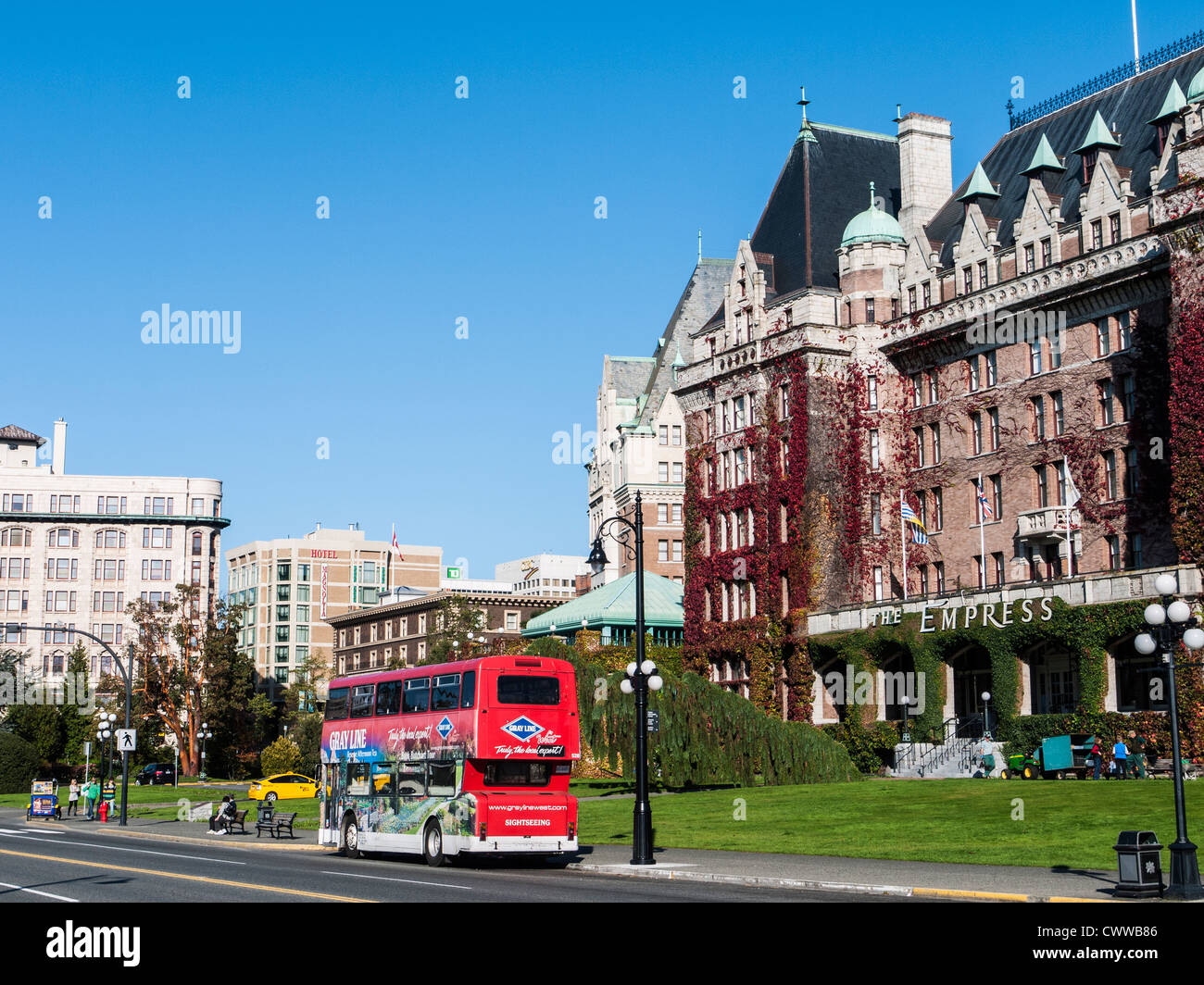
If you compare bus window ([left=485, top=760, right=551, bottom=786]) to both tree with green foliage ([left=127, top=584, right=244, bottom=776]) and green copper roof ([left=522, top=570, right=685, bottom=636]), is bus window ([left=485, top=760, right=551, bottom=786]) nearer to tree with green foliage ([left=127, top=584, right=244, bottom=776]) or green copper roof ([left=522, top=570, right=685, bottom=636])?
green copper roof ([left=522, top=570, right=685, bottom=636])

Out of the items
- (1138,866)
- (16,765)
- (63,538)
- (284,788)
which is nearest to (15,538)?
(63,538)

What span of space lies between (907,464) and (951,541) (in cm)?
474

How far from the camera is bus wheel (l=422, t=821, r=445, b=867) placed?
3244 cm

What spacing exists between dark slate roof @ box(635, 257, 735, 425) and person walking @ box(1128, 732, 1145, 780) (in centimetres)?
6367

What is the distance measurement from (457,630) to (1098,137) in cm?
6302

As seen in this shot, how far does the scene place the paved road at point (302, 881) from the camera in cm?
2195

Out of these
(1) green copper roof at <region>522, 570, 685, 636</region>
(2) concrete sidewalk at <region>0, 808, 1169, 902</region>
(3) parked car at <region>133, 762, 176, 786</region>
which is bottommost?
(3) parked car at <region>133, 762, 176, 786</region>

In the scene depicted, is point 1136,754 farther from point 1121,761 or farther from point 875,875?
point 875,875

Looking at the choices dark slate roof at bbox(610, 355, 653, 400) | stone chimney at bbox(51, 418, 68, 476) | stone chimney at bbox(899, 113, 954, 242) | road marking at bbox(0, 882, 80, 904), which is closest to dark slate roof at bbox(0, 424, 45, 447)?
stone chimney at bbox(51, 418, 68, 476)

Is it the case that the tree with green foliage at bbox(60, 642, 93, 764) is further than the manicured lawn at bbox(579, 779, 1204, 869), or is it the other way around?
the tree with green foliage at bbox(60, 642, 93, 764)

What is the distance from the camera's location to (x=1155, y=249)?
55938 millimetres

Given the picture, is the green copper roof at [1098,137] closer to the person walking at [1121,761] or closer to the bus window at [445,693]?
the person walking at [1121,761]

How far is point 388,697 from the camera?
115ft
